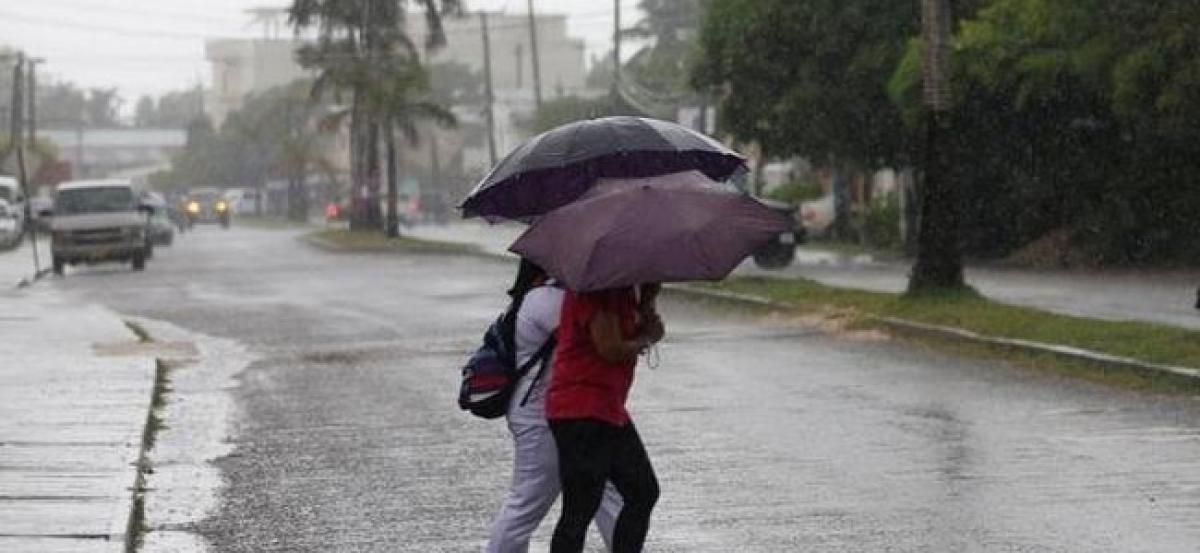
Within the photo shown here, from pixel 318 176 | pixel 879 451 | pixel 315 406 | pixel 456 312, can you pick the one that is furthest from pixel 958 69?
pixel 318 176

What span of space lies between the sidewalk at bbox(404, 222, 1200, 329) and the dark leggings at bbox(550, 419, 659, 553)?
1429 centimetres

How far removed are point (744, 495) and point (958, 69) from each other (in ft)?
96.0

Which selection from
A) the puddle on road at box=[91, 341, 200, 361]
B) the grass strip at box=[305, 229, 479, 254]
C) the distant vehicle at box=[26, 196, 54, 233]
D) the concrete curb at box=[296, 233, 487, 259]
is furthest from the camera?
the grass strip at box=[305, 229, 479, 254]

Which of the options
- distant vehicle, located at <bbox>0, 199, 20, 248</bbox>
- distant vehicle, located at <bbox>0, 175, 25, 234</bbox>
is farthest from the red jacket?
distant vehicle, located at <bbox>0, 175, 25, 234</bbox>

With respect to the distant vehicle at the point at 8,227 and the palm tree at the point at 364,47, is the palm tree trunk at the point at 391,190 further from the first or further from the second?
the distant vehicle at the point at 8,227

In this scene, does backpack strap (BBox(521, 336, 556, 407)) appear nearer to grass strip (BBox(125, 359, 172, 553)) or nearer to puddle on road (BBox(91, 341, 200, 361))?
grass strip (BBox(125, 359, 172, 553))

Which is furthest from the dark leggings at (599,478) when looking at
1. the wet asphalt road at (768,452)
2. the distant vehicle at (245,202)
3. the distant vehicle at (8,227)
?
the distant vehicle at (245,202)

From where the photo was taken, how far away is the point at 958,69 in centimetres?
4116

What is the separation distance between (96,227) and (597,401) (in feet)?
142

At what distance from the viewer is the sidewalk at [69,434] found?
1141 centimetres

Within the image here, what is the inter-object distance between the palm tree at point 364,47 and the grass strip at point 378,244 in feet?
8.59

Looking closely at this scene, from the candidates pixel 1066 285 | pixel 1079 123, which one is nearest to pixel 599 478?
pixel 1066 285

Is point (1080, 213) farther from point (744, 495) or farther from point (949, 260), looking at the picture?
point (744, 495)

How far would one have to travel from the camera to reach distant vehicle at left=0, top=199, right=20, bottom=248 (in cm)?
6800
